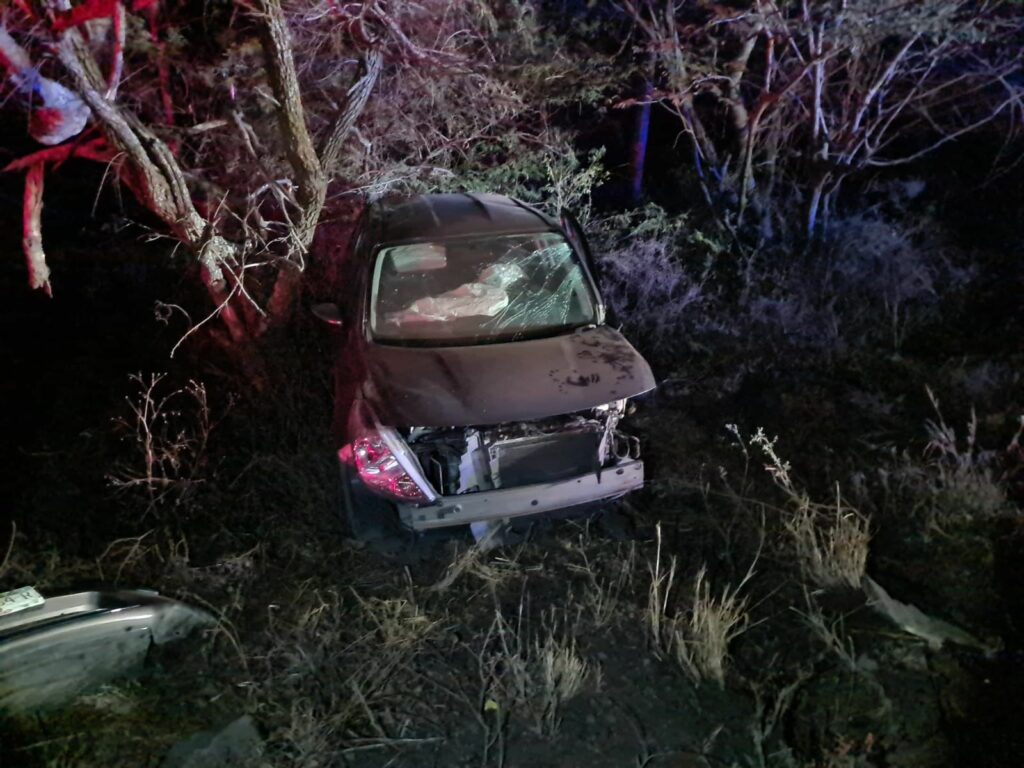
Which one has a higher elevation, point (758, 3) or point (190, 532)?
point (758, 3)

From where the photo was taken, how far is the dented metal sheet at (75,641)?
9.11ft

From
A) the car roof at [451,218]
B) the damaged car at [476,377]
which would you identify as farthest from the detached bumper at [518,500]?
the car roof at [451,218]

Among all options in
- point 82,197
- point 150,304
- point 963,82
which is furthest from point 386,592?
point 82,197

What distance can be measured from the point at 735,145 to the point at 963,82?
243 centimetres

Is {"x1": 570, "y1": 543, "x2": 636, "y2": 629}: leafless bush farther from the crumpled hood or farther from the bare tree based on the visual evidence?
the bare tree

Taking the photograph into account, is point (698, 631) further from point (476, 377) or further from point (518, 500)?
point (476, 377)

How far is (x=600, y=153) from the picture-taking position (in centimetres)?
775

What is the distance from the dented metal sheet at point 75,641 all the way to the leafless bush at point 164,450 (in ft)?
4.00

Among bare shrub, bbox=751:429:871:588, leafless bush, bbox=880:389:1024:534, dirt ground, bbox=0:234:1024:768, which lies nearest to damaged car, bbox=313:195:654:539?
dirt ground, bbox=0:234:1024:768

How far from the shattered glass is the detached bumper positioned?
1050 millimetres

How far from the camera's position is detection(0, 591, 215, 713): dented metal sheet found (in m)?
2.78

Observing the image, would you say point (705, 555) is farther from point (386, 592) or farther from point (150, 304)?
point (150, 304)

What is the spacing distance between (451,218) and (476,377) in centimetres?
150

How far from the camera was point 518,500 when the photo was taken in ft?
12.3
